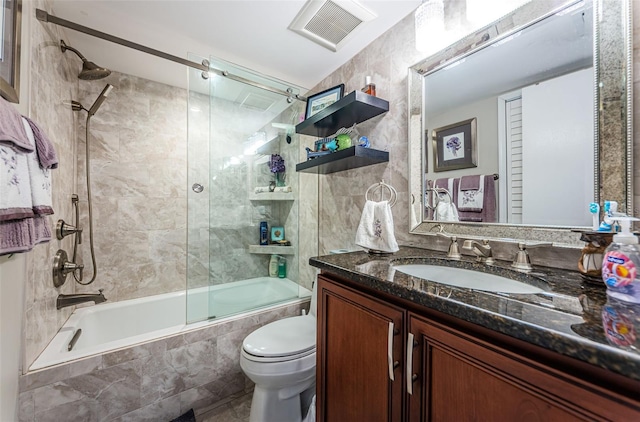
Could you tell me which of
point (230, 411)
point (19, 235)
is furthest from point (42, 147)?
point (230, 411)

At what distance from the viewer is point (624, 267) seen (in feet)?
1.75

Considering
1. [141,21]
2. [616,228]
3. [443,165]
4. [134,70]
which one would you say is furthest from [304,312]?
[134,70]

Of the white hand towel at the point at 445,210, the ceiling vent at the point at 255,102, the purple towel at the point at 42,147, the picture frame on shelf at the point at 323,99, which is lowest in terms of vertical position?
the white hand towel at the point at 445,210

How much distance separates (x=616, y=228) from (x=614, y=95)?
427mm

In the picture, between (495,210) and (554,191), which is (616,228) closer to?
(554,191)

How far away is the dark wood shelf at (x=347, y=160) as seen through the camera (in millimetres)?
1368

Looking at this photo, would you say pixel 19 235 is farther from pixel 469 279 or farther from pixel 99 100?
pixel 469 279

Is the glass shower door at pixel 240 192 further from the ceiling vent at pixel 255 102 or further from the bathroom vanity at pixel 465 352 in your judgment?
the bathroom vanity at pixel 465 352

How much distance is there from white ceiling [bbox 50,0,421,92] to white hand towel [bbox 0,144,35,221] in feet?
3.54

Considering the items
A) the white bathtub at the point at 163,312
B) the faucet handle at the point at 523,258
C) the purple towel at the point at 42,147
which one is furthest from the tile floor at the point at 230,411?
the faucet handle at the point at 523,258

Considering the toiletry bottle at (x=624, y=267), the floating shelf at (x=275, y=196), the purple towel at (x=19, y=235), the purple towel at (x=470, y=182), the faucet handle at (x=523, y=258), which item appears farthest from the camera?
the floating shelf at (x=275, y=196)

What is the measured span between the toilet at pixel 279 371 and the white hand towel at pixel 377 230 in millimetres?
643

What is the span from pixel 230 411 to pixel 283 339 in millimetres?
627

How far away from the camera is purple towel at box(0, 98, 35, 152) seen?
733 millimetres
